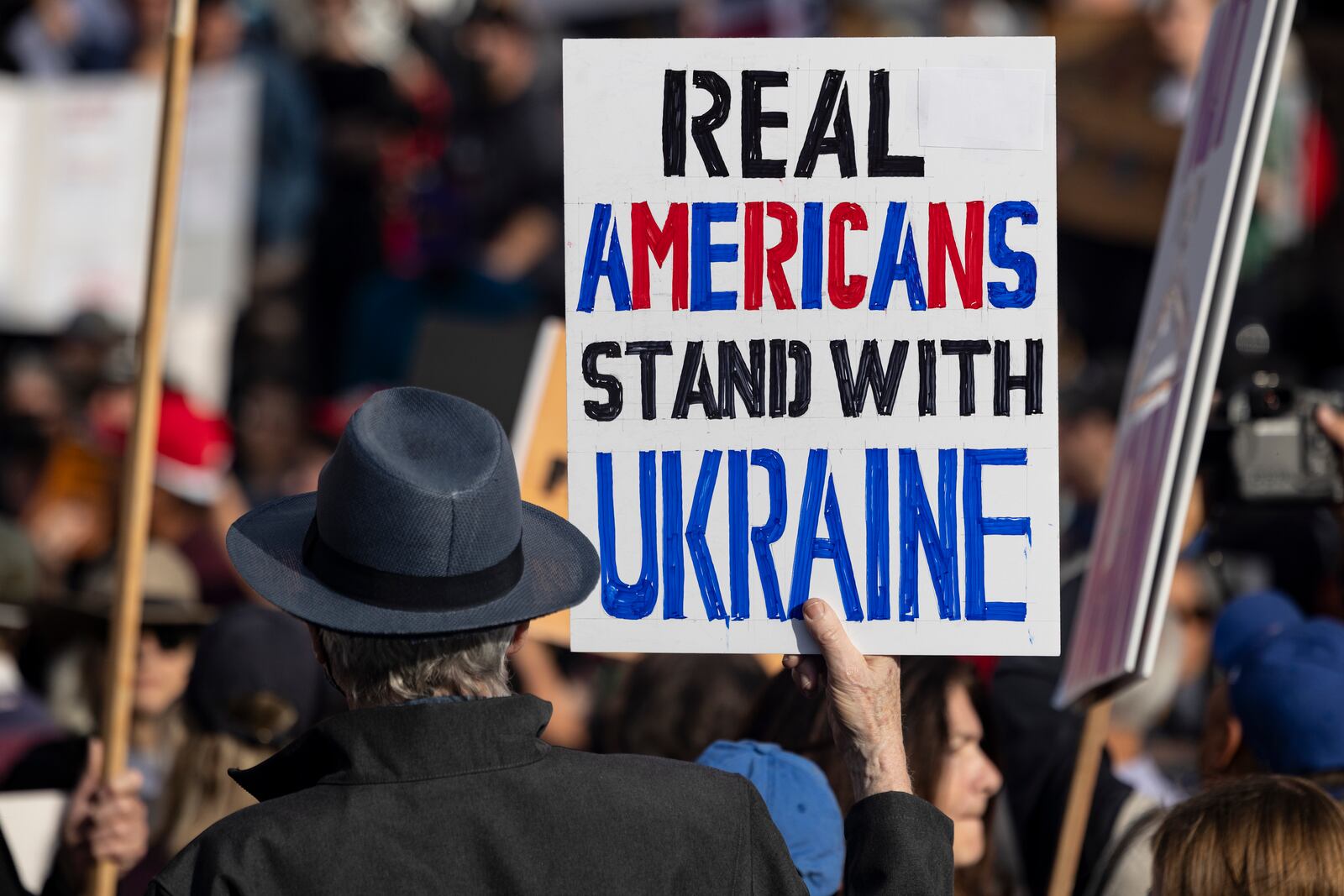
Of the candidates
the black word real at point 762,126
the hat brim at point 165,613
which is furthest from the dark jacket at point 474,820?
the hat brim at point 165,613

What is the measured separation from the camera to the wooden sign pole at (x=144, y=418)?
2828mm

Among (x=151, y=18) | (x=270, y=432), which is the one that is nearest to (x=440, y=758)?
(x=270, y=432)

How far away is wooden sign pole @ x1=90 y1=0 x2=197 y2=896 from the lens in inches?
111

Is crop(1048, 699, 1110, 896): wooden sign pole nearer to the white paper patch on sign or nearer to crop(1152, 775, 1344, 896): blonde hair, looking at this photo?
crop(1152, 775, 1344, 896): blonde hair

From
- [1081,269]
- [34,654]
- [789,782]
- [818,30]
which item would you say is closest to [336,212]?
[818,30]

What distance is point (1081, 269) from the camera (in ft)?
25.0

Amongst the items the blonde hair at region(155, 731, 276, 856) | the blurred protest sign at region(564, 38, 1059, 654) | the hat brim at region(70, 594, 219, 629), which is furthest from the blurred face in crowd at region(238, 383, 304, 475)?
the blurred protest sign at region(564, 38, 1059, 654)

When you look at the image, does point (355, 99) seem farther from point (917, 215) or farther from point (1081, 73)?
point (917, 215)

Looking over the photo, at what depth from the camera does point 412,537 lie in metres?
1.95

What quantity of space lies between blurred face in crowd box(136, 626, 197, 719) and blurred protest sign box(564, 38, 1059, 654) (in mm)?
2197

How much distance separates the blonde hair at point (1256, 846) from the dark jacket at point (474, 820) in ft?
2.16

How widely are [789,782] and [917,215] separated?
2.79ft

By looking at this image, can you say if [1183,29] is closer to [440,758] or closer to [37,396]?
[37,396]

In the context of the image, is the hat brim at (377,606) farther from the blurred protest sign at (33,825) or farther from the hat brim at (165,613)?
the hat brim at (165,613)
